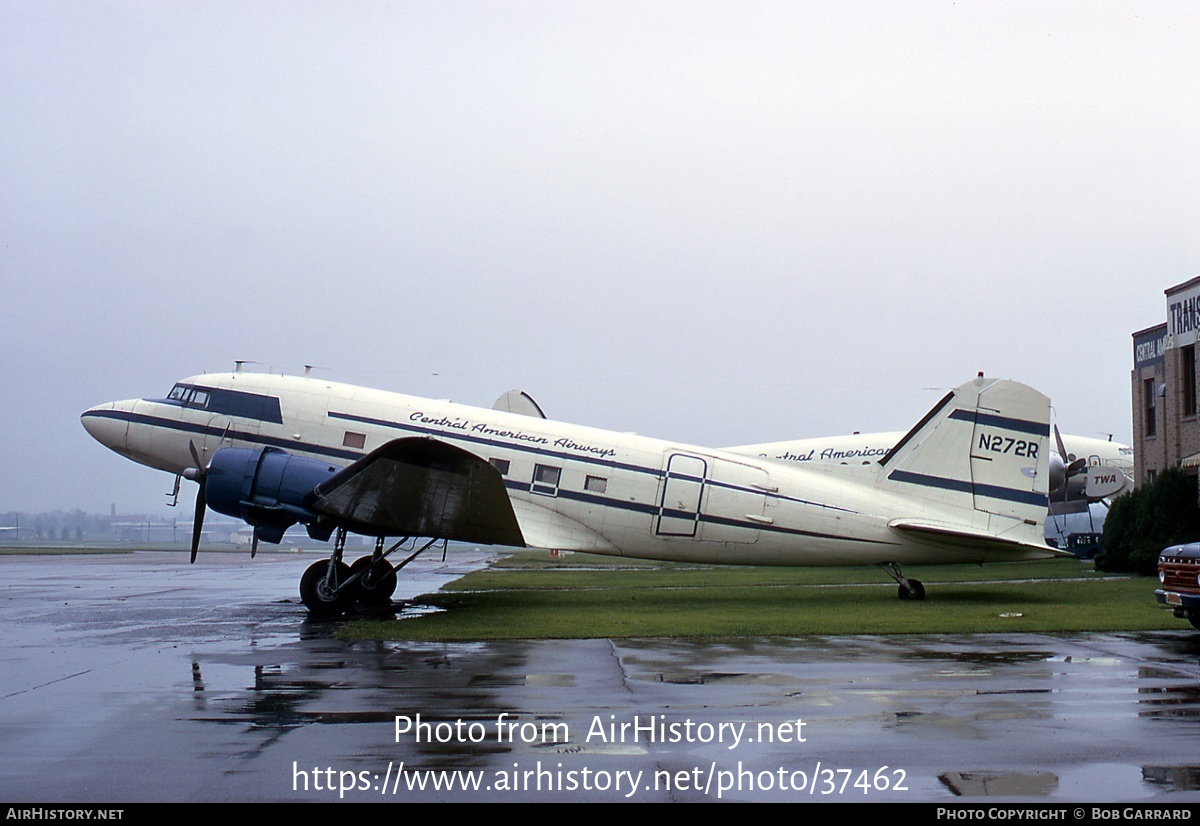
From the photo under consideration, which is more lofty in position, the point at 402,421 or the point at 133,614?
the point at 402,421

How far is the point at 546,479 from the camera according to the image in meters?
20.9

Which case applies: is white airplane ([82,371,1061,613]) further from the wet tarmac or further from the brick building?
the brick building

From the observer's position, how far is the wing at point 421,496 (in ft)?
56.2

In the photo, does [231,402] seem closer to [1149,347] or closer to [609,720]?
[609,720]

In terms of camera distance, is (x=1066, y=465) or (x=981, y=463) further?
(x=1066, y=465)

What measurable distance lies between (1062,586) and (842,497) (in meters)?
6.82

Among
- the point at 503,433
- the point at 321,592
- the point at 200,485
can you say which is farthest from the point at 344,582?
the point at 503,433

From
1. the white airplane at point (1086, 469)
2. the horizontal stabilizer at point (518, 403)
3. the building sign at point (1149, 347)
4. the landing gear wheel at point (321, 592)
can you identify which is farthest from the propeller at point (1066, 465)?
the landing gear wheel at point (321, 592)

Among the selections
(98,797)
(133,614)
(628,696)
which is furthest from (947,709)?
(133,614)

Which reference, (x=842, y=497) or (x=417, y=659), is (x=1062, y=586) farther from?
(x=417, y=659)

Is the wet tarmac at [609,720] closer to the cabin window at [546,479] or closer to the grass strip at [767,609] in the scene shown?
the grass strip at [767,609]

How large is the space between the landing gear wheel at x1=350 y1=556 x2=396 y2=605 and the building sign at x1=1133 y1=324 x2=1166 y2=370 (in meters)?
29.7

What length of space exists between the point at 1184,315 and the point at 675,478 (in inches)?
926

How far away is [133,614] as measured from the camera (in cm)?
1925
